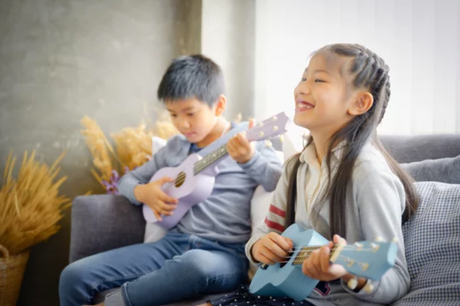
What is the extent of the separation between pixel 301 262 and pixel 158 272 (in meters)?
0.61

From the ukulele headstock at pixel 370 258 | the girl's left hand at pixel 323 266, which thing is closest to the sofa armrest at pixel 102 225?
the girl's left hand at pixel 323 266

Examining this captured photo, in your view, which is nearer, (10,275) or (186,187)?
(186,187)

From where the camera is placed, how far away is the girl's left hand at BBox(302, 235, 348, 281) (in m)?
0.92

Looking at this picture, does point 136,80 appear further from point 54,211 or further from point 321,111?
point 321,111

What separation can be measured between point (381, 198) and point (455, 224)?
212 mm

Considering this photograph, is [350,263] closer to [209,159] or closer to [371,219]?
[371,219]

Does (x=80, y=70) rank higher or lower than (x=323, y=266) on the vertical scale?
higher

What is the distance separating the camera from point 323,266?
3.12 feet

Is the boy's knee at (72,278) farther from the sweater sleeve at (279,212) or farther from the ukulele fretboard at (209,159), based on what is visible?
the sweater sleeve at (279,212)

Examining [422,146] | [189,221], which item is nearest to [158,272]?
[189,221]

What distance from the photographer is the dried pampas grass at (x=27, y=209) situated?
234 centimetres

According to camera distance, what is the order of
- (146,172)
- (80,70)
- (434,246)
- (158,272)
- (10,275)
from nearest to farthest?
(434,246) → (158,272) → (146,172) → (10,275) → (80,70)

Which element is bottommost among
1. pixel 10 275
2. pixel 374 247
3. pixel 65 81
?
pixel 10 275

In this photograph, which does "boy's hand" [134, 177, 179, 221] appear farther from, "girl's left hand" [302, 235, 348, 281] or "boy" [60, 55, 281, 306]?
"girl's left hand" [302, 235, 348, 281]
